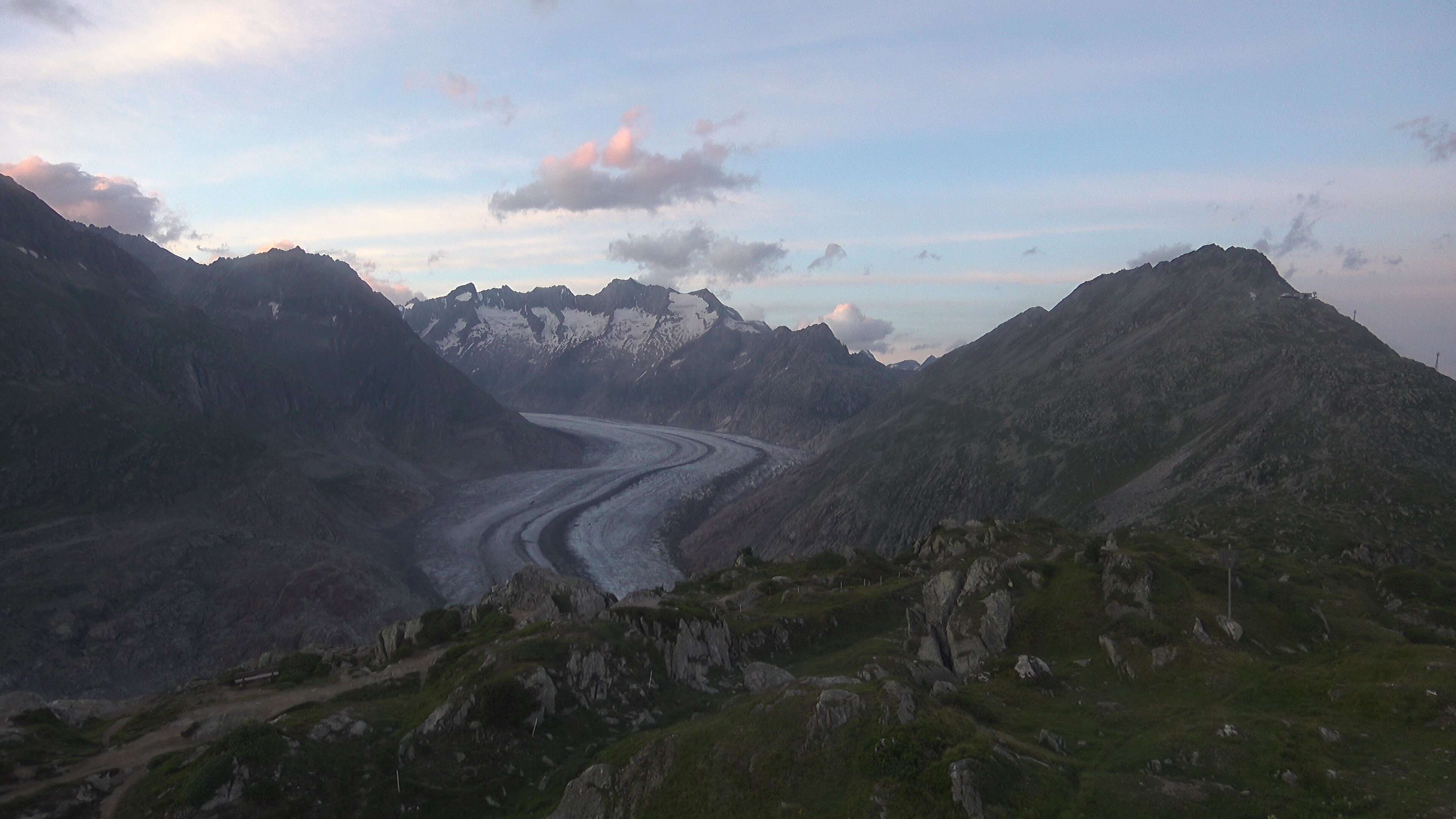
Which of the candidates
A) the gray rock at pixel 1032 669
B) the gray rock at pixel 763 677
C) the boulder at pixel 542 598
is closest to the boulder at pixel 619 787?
the gray rock at pixel 763 677

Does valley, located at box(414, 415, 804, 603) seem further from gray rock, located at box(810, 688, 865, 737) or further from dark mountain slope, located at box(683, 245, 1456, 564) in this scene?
gray rock, located at box(810, 688, 865, 737)

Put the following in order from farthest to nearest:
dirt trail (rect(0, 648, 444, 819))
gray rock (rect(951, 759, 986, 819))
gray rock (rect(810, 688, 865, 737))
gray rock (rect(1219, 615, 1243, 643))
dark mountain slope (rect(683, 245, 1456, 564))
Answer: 1. dark mountain slope (rect(683, 245, 1456, 564))
2. gray rock (rect(1219, 615, 1243, 643))
3. dirt trail (rect(0, 648, 444, 819))
4. gray rock (rect(810, 688, 865, 737))
5. gray rock (rect(951, 759, 986, 819))

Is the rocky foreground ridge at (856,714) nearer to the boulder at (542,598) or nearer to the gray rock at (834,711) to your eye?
the gray rock at (834,711)

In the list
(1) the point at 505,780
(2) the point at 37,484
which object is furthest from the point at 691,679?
(2) the point at 37,484

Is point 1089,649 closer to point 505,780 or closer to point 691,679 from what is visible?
point 691,679

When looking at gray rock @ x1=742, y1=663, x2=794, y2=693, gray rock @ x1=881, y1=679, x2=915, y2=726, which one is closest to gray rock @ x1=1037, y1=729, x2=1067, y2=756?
gray rock @ x1=881, y1=679, x2=915, y2=726
